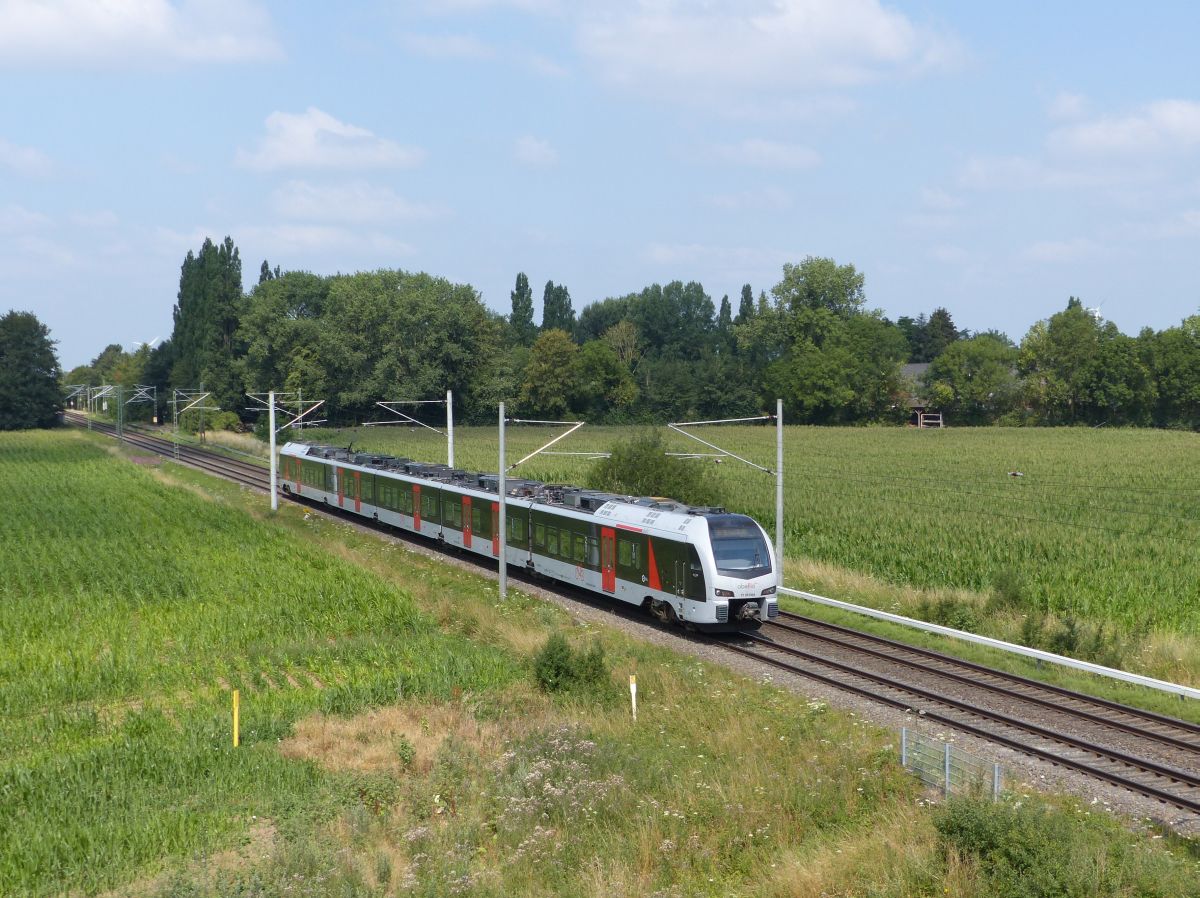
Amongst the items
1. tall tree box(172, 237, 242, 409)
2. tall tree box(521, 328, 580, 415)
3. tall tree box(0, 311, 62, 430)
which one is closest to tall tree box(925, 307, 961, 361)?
tall tree box(521, 328, 580, 415)

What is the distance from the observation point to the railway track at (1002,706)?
16.9 metres

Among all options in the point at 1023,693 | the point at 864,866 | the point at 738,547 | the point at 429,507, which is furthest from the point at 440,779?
the point at 429,507

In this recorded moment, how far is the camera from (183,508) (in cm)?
5334

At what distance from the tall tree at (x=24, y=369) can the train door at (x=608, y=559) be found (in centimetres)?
11373

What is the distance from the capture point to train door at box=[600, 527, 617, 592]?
2927 cm

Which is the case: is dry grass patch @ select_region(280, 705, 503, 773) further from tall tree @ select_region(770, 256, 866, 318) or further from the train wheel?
tall tree @ select_region(770, 256, 866, 318)

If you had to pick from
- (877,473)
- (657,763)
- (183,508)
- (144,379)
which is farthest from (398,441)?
(144,379)

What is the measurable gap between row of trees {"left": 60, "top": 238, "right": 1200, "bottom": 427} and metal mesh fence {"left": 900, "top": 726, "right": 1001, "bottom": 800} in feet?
265

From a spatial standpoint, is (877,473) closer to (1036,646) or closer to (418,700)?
(1036,646)

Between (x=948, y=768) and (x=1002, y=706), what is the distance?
6017 millimetres

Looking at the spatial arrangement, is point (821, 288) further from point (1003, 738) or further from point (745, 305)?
point (1003, 738)

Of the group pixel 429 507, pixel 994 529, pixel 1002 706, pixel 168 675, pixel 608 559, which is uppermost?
pixel 429 507

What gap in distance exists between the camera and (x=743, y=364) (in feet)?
422

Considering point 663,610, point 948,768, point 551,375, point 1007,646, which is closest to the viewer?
point 948,768
